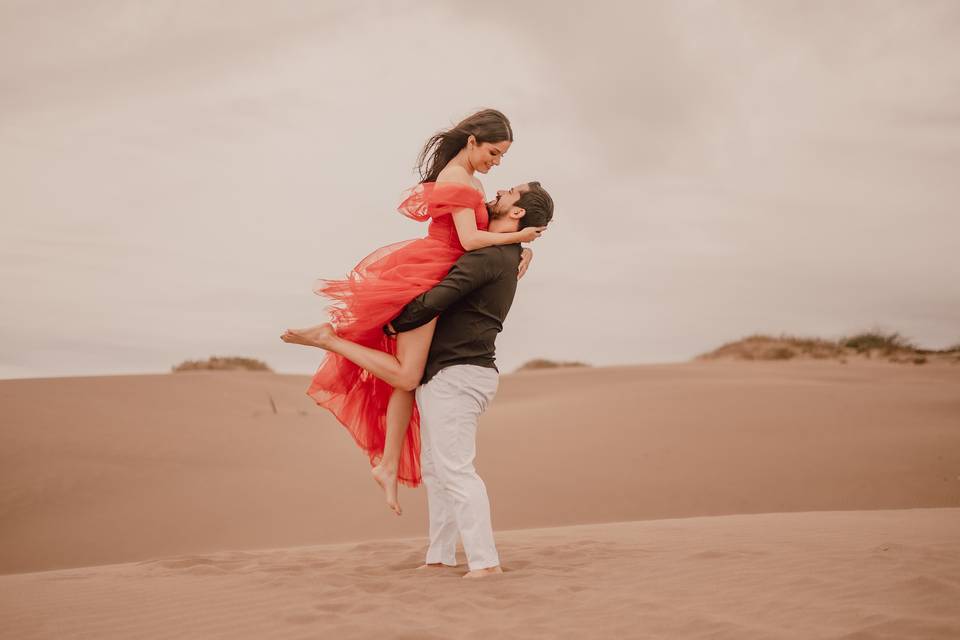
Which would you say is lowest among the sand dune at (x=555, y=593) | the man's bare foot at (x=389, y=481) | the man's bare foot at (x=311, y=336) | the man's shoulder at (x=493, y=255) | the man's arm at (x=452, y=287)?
the sand dune at (x=555, y=593)

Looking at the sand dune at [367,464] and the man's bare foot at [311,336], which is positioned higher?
the man's bare foot at [311,336]

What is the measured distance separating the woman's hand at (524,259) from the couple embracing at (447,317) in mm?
78

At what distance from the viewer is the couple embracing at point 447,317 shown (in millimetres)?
5395

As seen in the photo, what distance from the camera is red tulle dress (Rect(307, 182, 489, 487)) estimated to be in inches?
216

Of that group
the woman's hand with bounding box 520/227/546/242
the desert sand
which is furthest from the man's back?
the desert sand

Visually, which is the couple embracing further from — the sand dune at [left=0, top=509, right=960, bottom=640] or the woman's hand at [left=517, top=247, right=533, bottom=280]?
the sand dune at [left=0, top=509, right=960, bottom=640]

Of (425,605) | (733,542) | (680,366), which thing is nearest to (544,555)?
(733,542)

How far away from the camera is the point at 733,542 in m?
6.32

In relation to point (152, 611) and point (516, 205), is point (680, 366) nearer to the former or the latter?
point (516, 205)

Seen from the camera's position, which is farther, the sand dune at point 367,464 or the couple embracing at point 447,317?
the sand dune at point 367,464

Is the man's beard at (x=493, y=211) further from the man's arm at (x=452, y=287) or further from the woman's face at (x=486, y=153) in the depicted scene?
the man's arm at (x=452, y=287)

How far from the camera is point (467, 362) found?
550cm

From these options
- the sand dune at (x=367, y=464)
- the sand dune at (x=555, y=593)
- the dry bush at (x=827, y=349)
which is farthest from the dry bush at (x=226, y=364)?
the sand dune at (x=555, y=593)

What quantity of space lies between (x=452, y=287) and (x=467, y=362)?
491 millimetres
